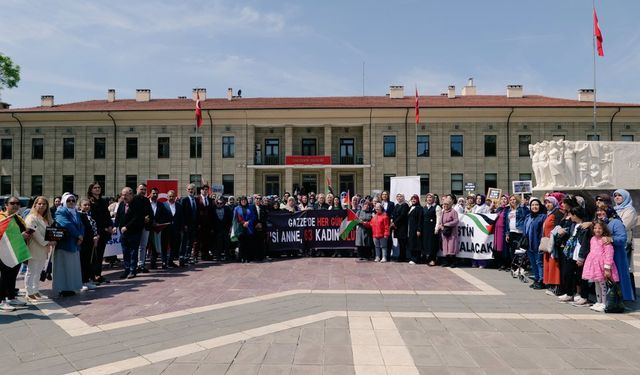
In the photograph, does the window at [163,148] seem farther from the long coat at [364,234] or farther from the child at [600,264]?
the child at [600,264]

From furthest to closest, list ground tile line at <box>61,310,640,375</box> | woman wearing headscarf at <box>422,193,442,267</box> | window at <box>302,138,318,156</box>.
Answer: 1. window at <box>302,138,318,156</box>
2. woman wearing headscarf at <box>422,193,442,267</box>
3. ground tile line at <box>61,310,640,375</box>

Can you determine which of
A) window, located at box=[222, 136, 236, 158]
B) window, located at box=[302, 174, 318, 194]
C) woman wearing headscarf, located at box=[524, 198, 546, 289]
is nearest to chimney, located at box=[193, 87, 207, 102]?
window, located at box=[222, 136, 236, 158]

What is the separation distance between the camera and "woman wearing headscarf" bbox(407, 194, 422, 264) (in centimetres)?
1097

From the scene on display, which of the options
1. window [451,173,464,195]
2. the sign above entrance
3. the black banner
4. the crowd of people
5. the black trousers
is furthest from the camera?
the sign above entrance

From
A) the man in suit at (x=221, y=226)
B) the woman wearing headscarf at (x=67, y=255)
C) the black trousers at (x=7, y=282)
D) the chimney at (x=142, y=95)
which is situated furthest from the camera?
the chimney at (x=142, y=95)

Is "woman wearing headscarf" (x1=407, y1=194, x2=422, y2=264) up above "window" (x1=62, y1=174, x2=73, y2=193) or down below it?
below

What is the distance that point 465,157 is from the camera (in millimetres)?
35438

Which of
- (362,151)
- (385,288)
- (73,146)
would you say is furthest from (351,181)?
(385,288)

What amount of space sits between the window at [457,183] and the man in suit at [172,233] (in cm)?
2931

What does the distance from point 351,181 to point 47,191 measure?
2736 centimetres

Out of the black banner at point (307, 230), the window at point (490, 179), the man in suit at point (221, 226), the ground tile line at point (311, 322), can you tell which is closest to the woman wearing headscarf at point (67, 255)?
the ground tile line at point (311, 322)

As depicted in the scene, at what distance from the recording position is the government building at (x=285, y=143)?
114ft

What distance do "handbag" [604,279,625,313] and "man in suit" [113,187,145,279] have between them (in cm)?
879

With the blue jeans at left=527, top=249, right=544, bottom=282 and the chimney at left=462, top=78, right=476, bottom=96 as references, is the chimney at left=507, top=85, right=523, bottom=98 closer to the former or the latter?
the chimney at left=462, top=78, right=476, bottom=96
